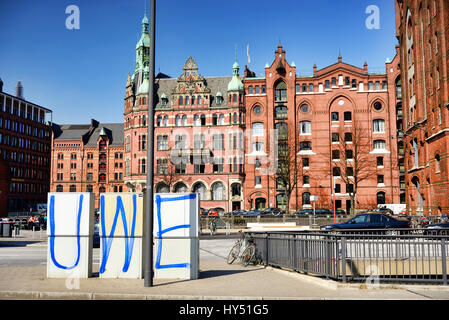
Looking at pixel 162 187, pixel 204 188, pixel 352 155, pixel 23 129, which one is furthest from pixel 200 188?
pixel 23 129

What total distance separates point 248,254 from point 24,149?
3934 inches

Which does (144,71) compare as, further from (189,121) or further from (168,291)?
(168,291)

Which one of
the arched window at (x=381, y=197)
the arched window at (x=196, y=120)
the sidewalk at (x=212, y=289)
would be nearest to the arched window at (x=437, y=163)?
Answer: the arched window at (x=381, y=197)

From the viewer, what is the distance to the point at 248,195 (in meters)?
65.4

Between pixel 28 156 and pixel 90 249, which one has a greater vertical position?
pixel 28 156

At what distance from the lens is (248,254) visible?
15.3 m

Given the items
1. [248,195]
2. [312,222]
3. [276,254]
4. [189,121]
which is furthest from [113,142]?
[276,254]

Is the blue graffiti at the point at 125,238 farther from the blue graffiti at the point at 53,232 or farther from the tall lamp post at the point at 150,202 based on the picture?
the tall lamp post at the point at 150,202


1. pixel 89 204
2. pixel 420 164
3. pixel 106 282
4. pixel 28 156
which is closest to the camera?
pixel 106 282

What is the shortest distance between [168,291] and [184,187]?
6033 cm

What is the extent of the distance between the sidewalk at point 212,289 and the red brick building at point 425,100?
2900 centimetres

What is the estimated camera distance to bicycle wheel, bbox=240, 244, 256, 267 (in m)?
15.3

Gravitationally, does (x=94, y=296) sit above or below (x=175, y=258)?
below

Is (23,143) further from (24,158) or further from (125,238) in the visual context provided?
(125,238)
